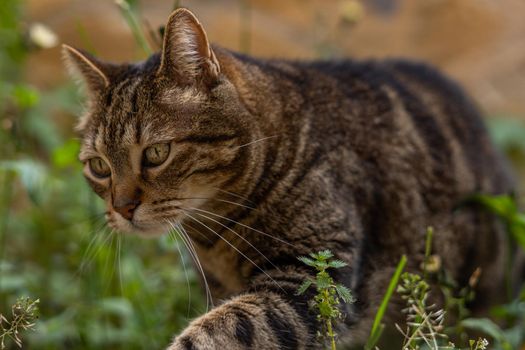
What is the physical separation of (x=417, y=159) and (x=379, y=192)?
0.84ft

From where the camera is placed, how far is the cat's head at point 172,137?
90.6 inches

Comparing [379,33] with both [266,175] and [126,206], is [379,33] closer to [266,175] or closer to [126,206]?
[266,175]

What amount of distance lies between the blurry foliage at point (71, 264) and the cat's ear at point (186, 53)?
60cm

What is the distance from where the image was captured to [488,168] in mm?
3164

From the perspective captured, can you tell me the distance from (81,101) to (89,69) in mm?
317

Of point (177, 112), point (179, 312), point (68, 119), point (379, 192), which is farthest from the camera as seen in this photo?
point (68, 119)

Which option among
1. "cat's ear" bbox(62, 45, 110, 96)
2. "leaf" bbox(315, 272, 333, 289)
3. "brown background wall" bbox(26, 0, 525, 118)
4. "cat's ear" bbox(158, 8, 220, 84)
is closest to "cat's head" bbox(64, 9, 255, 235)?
"cat's ear" bbox(158, 8, 220, 84)

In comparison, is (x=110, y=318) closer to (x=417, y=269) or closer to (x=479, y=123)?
(x=417, y=269)

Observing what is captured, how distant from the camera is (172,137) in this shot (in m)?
2.29

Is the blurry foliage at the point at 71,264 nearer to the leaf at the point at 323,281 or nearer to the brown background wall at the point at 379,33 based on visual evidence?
the leaf at the point at 323,281

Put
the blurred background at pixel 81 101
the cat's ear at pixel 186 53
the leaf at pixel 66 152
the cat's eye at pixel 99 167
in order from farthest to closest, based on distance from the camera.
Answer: the blurred background at pixel 81 101, the leaf at pixel 66 152, the cat's eye at pixel 99 167, the cat's ear at pixel 186 53

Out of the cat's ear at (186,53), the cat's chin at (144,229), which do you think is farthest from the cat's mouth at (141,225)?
the cat's ear at (186,53)

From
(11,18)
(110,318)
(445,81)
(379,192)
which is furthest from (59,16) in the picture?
(379,192)

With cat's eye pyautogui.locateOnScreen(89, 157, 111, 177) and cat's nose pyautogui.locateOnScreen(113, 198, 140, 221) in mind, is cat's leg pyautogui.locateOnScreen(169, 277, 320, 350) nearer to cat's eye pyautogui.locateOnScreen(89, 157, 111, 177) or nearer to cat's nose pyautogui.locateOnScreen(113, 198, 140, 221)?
cat's nose pyautogui.locateOnScreen(113, 198, 140, 221)
